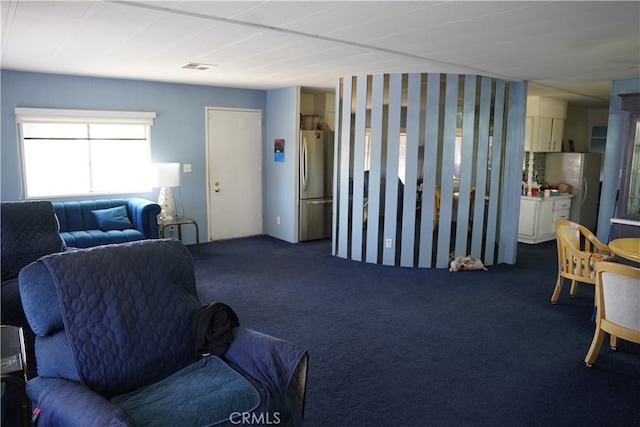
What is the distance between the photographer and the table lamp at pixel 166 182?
626 cm

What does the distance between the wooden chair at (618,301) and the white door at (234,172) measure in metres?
5.40

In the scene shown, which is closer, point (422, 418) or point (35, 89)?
point (422, 418)

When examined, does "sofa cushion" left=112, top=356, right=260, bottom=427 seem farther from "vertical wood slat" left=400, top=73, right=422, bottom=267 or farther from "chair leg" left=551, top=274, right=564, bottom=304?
"vertical wood slat" left=400, top=73, right=422, bottom=267

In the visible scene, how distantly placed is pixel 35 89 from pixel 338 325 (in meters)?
4.60

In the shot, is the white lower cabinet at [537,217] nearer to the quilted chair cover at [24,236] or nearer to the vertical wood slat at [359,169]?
the vertical wood slat at [359,169]

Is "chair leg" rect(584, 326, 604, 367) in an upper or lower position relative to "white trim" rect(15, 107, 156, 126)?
lower

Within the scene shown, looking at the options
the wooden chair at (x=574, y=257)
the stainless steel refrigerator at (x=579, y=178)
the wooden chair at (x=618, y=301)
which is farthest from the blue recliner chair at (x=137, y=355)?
the stainless steel refrigerator at (x=579, y=178)

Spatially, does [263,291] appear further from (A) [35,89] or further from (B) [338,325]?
(A) [35,89]

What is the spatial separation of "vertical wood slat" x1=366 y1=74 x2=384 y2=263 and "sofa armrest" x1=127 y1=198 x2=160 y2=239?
2665 millimetres

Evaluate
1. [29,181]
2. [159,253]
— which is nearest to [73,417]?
[159,253]

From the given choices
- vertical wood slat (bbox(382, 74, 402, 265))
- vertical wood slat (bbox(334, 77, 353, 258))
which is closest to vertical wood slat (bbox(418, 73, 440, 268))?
vertical wood slat (bbox(382, 74, 402, 265))

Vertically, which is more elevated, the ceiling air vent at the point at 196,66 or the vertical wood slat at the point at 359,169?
the ceiling air vent at the point at 196,66

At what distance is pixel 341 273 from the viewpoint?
221 inches

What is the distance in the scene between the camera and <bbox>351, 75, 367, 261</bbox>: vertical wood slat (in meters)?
5.90
